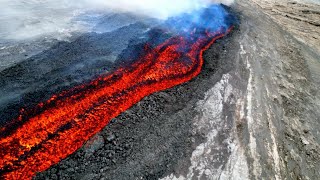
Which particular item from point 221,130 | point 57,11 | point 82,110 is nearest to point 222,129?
point 221,130

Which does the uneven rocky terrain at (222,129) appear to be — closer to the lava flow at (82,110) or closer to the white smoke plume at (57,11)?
the lava flow at (82,110)

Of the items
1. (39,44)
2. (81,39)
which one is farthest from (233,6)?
(39,44)

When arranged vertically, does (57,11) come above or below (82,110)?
above

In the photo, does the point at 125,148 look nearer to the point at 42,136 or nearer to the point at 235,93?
the point at 42,136

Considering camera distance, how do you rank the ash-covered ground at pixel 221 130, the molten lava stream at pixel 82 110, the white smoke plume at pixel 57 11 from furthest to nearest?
the white smoke plume at pixel 57 11 → the ash-covered ground at pixel 221 130 → the molten lava stream at pixel 82 110

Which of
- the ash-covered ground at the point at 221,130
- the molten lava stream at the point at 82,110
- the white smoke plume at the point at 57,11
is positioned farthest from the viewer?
the white smoke plume at the point at 57,11

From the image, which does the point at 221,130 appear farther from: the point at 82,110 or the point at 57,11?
the point at 57,11

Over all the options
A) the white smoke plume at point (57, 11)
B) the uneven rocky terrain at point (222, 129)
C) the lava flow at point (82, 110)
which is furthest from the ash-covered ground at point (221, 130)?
the white smoke plume at point (57, 11)
